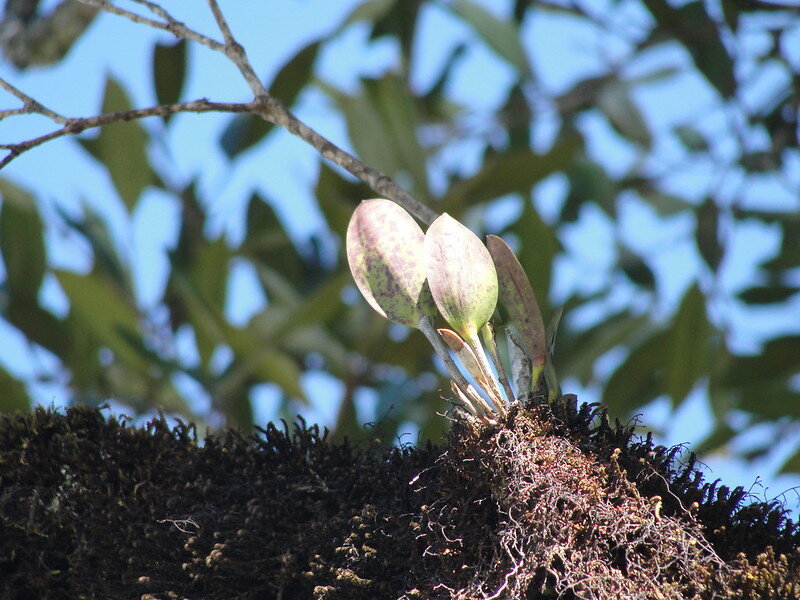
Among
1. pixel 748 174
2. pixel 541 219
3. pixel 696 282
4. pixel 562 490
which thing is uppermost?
pixel 748 174

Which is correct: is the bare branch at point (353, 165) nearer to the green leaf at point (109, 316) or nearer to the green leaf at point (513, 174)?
the green leaf at point (513, 174)

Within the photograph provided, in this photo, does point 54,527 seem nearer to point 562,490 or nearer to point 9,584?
point 9,584

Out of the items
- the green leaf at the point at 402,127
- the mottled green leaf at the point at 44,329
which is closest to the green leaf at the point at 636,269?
the green leaf at the point at 402,127

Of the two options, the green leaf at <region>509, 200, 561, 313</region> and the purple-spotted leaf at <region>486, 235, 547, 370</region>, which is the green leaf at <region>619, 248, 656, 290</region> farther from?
the purple-spotted leaf at <region>486, 235, 547, 370</region>

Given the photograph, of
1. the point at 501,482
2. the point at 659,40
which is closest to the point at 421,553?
the point at 501,482

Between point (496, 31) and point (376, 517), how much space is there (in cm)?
250

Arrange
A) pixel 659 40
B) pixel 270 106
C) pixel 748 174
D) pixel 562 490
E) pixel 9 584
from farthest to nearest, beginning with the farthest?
pixel 748 174 → pixel 659 40 → pixel 270 106 → pixel 9 584 → pixel 562 490

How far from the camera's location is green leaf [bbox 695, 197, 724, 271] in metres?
2.27

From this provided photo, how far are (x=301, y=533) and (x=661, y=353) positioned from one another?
67.6 inches

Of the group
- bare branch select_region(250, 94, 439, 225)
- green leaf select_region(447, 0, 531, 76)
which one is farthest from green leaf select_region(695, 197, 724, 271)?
bare branch select_region(250, 94, 439, 225)

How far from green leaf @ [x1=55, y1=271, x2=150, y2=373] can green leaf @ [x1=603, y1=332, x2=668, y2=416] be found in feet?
3.80

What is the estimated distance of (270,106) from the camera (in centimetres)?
104

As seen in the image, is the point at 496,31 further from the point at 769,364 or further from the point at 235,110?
the point at 235,110

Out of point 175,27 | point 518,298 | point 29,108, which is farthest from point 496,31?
point 518,298
